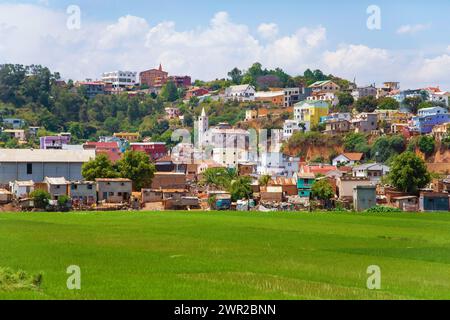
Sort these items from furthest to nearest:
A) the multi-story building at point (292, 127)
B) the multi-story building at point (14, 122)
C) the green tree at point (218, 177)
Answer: the multi-story building at point (14, 122)
the multi-story building at point (292, 127)
the green tree at point (218, 177)

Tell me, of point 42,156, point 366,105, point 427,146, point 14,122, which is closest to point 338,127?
point 366,105

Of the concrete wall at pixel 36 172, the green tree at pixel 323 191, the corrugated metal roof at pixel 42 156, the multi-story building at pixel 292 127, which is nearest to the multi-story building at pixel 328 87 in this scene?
the multi-story building at pixel 292 127

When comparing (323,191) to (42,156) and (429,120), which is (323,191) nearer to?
(42,156)

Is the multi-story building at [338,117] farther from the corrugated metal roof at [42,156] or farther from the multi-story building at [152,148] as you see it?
the corrugated metal roof at [42,156]

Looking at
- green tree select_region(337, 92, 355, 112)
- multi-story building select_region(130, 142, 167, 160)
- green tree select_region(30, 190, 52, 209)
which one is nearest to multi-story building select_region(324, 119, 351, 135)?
green tree select_region(337, 92, 355, 112)

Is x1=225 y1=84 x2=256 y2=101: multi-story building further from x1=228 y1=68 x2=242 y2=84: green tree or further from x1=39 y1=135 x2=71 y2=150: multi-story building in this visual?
x1=39 y1=135 x2=71 y2=150: multi-story building
